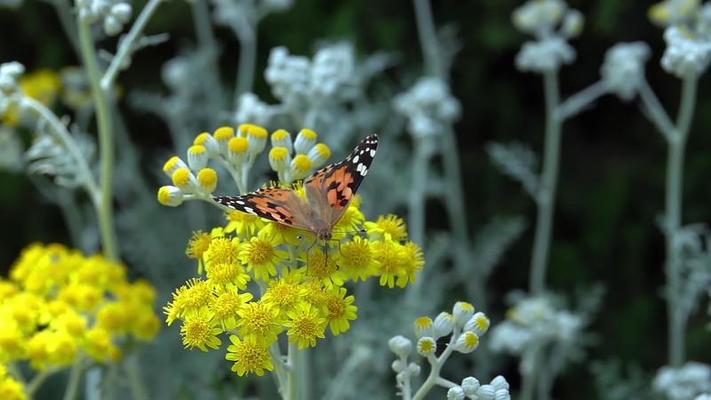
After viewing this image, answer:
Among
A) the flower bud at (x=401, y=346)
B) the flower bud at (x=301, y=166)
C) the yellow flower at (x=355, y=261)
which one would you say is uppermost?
the flower bud at (x=301, y=166)

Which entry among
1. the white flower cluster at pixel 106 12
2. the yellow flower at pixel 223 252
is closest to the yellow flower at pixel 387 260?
the yellow flower at pixel 223 252

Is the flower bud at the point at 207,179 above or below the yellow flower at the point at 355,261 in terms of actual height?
above

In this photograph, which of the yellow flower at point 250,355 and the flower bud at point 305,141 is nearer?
the yellow flower at point 250,355

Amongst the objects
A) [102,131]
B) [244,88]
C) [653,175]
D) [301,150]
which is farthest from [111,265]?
[653,175]

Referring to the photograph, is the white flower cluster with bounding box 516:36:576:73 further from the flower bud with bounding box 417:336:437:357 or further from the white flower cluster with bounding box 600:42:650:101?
→ the flower bud with bounding box 417:336:437:357

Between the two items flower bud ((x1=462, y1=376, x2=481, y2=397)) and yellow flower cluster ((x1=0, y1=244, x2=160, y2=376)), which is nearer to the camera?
flower bud ((x1=462, y1=376, x2=481, y2=397))

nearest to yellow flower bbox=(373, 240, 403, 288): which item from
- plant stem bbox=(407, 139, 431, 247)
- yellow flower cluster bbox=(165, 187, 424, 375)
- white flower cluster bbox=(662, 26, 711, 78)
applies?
yellow flower cluster bbox=(165, 187, 424, 375)

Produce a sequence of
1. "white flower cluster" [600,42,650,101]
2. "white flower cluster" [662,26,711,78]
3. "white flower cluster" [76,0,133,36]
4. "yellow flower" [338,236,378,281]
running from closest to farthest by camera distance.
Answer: "yellow flower" [338,236,378,281], "white flower cluster" [76,0,133,36], "white flower cluster" [662,26,711,78], "white flower cluster" [600,42,650,101]

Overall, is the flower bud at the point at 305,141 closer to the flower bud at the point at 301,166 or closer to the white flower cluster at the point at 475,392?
the flower bud at the point at 301,166
